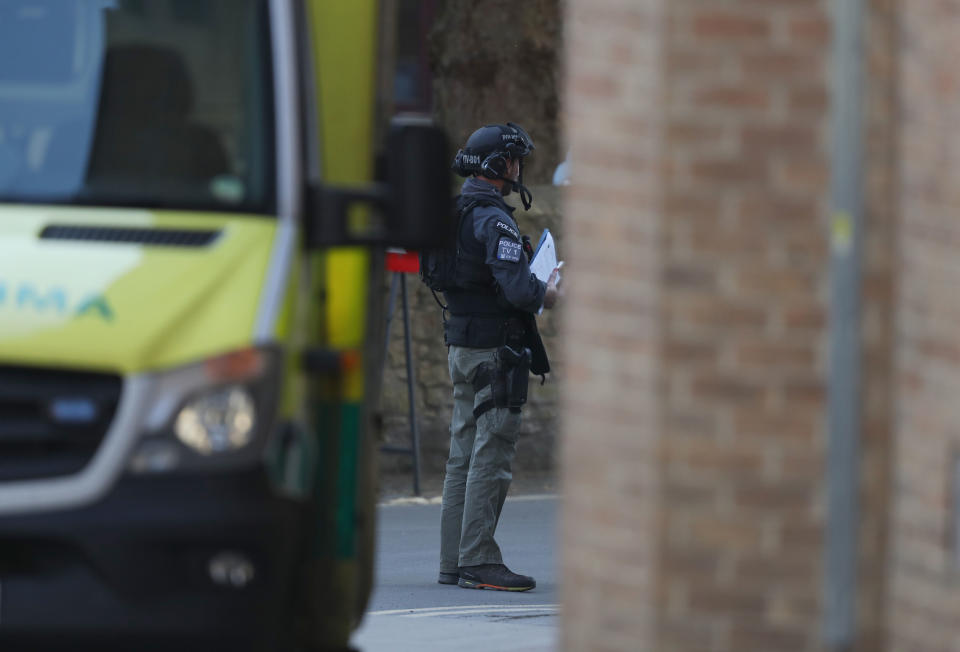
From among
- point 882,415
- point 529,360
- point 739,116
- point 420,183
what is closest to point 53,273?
point 420,183

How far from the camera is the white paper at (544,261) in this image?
956 cm

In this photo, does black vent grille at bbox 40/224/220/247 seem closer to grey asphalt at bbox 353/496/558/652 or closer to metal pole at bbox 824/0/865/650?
metal pole at bbox 824/0/865/650

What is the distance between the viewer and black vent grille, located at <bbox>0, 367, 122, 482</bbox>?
491cm

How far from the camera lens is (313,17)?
19.4ft

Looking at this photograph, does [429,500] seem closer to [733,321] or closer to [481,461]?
[481,461]

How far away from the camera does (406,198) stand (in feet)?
17.7

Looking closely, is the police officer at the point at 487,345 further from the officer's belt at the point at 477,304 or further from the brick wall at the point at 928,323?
the brick wall at the point at 928,323

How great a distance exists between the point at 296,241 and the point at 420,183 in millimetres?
356

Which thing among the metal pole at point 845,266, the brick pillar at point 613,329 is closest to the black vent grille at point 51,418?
the brick pillar at point 613,329

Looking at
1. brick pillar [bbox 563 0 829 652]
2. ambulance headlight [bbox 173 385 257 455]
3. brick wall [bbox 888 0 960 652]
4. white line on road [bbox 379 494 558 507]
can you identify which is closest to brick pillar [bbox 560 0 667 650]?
brick pillar [bbox 563 0 829 652]

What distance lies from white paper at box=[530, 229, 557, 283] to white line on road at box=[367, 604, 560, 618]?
60.0 inches

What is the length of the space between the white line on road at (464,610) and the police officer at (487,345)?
0.58 meters

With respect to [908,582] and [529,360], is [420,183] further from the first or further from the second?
[529,360]

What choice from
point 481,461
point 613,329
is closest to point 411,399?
point 481,461
